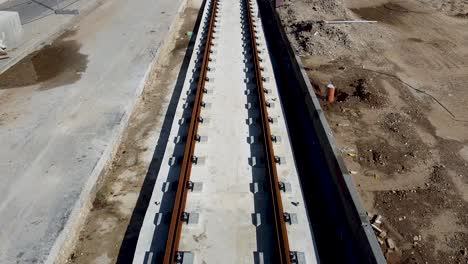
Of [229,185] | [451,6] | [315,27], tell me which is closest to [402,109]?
[315,27]

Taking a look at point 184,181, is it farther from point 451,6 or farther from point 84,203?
point 451,6

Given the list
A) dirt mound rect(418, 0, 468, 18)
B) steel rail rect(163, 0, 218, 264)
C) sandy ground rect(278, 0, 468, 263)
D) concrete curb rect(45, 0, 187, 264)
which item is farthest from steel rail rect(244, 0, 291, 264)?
dirt mound rect(418, 0, 468, 18)

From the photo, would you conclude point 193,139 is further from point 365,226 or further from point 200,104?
Answer: point 365,226

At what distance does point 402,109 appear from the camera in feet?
35.3

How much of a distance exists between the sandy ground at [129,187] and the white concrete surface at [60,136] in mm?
396

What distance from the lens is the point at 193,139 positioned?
8.70 meters

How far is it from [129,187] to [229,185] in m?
2.01

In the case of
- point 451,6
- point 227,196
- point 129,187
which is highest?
point 451,6

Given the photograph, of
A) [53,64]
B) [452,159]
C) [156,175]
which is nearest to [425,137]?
[452,159]

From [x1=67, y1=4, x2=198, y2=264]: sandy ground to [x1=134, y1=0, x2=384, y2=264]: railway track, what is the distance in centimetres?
44

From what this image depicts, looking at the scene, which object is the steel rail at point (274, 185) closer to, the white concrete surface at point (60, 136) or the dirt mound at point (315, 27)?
the white concrete surface at point (60, 136)

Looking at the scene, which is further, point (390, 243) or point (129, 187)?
point (129, 187)

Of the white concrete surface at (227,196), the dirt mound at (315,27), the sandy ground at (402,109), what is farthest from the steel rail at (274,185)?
the dirt mound at (315,27)

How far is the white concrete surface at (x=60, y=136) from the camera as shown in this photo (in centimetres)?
648
